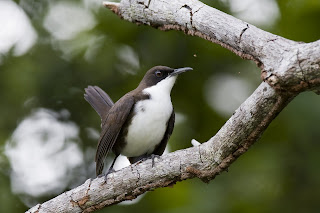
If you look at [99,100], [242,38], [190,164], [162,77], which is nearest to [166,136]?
[162,77]

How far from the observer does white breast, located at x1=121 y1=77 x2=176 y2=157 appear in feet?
18.1

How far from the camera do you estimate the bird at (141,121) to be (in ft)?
17.8

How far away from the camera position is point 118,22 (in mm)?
7035

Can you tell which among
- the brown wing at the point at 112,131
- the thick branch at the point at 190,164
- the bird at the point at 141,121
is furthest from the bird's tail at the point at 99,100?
the thick branch at the point at 190,164

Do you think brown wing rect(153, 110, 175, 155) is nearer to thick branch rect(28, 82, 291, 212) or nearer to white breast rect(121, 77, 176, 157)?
white breast rect(121, 77, 176, 157)

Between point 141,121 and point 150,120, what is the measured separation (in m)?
0.08

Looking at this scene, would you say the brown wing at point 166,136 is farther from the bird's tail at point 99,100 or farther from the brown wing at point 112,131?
the bird's tail at point 99,100

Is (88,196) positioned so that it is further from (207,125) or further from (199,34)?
(207,125)

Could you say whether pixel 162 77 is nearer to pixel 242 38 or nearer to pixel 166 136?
pixel 166 136

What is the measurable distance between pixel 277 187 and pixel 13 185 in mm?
3167

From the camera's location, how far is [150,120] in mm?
5520

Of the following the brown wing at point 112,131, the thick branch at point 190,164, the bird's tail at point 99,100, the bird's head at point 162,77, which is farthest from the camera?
the bird's tail at point 99,100

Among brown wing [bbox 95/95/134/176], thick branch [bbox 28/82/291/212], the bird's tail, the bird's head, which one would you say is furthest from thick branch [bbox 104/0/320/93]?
the bird's tail

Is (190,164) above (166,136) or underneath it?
underneath
